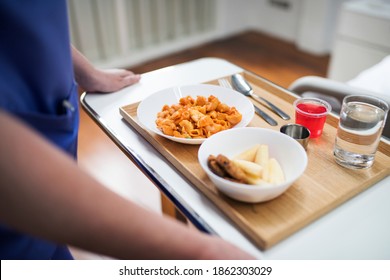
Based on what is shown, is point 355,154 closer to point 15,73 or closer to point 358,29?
point 15,73

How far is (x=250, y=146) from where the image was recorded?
77 cm

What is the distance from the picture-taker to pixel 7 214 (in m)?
0.41

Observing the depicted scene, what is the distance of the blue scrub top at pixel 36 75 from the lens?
534mm

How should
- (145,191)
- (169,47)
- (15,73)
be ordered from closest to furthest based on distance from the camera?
(15,73) < (145,191) < (169,47)

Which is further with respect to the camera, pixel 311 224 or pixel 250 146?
pixel 250 146

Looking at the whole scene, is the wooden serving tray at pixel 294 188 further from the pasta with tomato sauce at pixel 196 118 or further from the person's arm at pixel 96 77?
the person's arm at pixel 96 77

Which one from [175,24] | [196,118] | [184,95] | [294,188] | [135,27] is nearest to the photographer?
[294,188]

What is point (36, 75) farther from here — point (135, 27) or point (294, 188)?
point (135, 27)

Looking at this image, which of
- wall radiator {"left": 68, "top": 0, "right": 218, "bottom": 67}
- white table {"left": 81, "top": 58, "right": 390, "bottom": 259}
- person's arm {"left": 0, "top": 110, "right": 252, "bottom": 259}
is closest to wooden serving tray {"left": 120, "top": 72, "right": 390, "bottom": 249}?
white table {"left": 81, "top": 58, "right": 390, "bottom": 259}

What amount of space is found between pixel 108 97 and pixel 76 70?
0.41 ft

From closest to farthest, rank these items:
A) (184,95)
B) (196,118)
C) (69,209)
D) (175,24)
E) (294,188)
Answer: (69,209) → (294,188) → (196,118) → (184,95) → (175,24)

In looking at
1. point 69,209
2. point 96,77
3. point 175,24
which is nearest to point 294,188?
point 69,209

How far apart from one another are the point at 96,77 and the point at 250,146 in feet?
1.73
